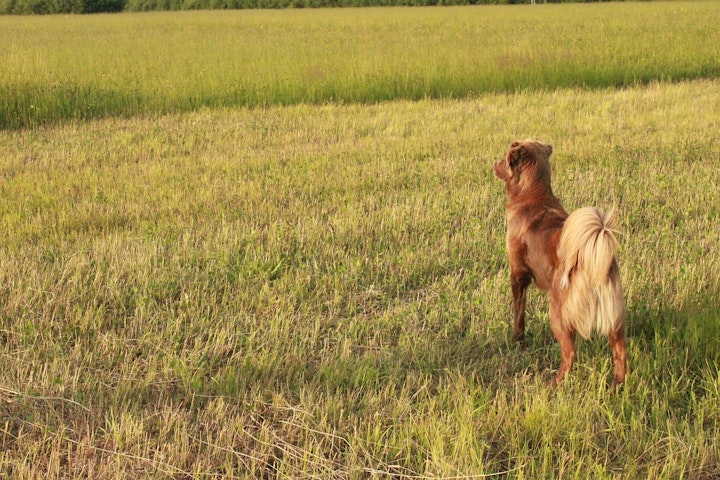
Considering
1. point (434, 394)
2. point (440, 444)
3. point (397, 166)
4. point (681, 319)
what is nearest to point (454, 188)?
point (397, 166)

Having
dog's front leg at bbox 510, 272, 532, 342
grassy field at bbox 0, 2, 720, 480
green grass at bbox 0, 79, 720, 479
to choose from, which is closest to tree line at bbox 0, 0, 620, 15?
grassy field at bbox 0, 2, 720, 480

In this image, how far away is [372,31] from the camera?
22547mm

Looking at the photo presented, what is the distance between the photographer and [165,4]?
65.8 metres

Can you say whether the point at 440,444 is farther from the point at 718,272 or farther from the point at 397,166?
the point at 397,166

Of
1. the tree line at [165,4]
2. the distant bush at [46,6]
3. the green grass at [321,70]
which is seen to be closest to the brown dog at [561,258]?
the green grass at [321,70]

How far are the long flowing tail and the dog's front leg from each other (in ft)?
1.83

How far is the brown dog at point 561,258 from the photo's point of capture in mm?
2893

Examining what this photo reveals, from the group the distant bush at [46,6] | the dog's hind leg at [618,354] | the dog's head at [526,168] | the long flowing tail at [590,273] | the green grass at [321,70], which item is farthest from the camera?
the distant bush at [46,6]

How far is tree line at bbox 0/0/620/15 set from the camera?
57.5 meters

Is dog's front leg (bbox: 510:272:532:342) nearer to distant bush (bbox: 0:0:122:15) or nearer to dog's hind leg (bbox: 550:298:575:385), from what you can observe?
dog's hind leg (bbox: 550:298:575:385)

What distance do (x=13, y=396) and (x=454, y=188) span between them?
14.8ft

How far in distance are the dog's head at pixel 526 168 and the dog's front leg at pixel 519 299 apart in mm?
449

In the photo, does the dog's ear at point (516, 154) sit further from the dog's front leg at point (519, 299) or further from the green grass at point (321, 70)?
the green grass at point (321, 70)

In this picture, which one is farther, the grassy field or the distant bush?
the distant bush
